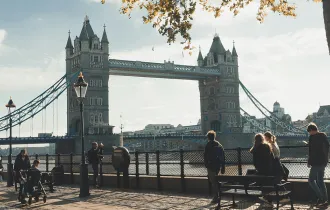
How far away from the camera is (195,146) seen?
3300 inches

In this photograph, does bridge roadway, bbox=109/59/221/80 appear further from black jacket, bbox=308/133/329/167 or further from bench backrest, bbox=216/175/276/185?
bench backrest, bbox=216/175/276/185

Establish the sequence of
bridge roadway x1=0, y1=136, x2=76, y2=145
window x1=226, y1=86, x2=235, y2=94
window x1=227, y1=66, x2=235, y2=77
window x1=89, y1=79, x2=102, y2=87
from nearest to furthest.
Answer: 1. bridge roadway x1=0, y1=136, x2=76, y2=145
2. window x1=89, y1=79, x2=102, y2=87
3. window x1=226, y1=86, x2=235, y2=94
4. window x1=227, y1=66, x2=235, y2=77

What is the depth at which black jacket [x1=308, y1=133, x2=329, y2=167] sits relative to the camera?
24.4 ft

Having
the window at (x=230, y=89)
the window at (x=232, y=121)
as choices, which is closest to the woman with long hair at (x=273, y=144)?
the window at (x=232, y=121)

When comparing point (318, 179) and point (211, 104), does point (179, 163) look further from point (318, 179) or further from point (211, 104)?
point (211, 104)

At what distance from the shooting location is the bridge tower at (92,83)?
71.8 m

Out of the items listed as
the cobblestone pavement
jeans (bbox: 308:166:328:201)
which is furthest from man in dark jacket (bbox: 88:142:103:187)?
jeans (bbox: 308:166:328:201)

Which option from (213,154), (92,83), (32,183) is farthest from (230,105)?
(213,154)

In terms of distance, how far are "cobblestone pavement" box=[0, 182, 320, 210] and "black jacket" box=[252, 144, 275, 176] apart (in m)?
0.68

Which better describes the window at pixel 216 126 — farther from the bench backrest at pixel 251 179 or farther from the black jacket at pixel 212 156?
the bench backrest at pixel 251 179

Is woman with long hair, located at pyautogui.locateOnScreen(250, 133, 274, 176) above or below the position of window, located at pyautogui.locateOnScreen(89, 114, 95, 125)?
below

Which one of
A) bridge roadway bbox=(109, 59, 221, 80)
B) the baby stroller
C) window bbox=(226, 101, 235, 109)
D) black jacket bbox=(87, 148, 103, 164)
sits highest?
bridge roadway bbox=(109, 59, 221, 80)

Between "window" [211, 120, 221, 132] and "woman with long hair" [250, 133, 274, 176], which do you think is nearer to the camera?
"woman with long hair" [250, 133, 274, 176]

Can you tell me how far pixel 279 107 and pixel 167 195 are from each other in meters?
161
